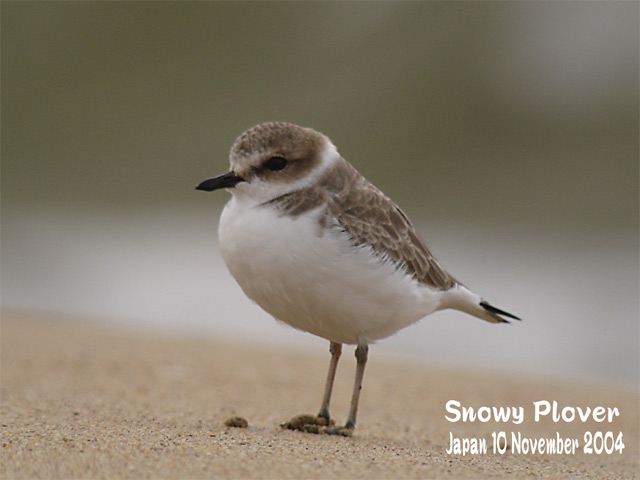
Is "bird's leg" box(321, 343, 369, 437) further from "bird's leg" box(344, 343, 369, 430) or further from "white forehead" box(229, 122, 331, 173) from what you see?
"white forehead" box(229, 122, 331, 173)

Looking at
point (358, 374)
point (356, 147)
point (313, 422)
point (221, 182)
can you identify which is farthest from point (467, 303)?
point (356, 147)

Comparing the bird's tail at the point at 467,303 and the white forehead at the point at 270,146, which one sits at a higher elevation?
the white forehead at the point at 270,146

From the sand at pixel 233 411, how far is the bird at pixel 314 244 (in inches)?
21.9

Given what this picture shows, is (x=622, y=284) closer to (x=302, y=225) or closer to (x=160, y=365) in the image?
(x=160, y=365)

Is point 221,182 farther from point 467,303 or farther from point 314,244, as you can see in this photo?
point 467,303

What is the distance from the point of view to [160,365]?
5.58m

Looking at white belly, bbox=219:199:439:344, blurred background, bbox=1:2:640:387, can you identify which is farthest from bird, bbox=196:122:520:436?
blurred background, bbox=1:2:640:387

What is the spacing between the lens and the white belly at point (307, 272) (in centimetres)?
323

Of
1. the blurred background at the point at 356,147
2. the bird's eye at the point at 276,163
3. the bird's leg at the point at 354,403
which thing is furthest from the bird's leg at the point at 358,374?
the blurred background at the point at 356,147

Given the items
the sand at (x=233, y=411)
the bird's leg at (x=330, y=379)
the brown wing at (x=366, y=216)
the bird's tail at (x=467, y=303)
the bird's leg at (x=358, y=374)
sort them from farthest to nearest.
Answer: the bird's tail at (x=467, y=303)
the bird's leg at (x=330, y=379)
the bird's leg at (x=358, y=374)
the brown wing at (x=366, y=216)
the sand at (x=233, y=411)

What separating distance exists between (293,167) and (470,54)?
14471 mm

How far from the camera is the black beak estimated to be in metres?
3.36

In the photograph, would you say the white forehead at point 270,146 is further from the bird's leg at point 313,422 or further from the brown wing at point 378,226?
the bird's leg at point 313,422

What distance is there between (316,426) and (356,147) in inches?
506
